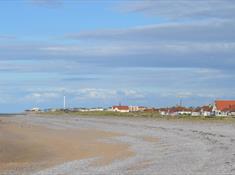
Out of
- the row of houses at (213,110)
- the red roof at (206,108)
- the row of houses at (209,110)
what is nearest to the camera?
the row of houses at (213,110)

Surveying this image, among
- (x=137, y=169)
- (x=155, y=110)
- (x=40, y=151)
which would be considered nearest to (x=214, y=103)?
(x=155, y=110)

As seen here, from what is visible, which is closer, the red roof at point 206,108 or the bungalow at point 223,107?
the bungalow at point 223,107

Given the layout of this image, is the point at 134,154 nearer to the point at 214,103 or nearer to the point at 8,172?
the point at 8,172

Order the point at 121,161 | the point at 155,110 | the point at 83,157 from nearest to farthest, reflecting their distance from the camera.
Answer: the point at 121,161
the point at 83,157
the point at 155,110

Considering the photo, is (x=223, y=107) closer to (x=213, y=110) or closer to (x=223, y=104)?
(x=213, y=110)

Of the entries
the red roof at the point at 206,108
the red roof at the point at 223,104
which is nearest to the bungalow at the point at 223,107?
the red roof at the point at 223,104

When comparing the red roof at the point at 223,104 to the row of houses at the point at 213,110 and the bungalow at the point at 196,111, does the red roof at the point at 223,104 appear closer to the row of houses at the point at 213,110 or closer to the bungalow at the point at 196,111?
the row of houses at the point at 213,110

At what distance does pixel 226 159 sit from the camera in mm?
22984

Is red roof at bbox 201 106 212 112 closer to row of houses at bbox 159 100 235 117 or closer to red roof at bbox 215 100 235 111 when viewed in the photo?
row of houses at bbox 159 100 235 117

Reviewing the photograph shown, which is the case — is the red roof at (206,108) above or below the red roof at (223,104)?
below

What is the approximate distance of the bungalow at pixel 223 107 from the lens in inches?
5108

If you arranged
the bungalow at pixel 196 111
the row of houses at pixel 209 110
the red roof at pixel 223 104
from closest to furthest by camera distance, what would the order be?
the row of houses at pixel 209 110, the bungalow at pixel 196 111, the red roof at pixel 223 104

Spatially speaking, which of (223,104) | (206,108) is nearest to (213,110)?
(223,104)

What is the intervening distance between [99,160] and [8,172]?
4867mm
